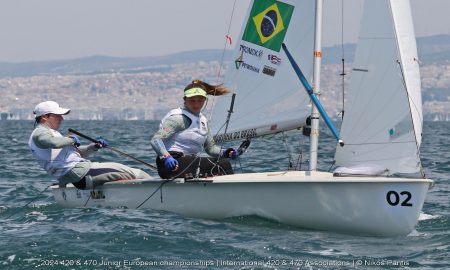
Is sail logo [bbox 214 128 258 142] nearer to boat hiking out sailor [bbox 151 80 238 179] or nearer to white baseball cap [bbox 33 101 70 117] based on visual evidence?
boat hiking out sailor [bbox 151 80 238 179]

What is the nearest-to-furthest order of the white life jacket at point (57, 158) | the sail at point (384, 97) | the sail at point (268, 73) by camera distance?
the sail at point (384, 97), the white life jacket at point (57, 158), the sail at point (268, 73)

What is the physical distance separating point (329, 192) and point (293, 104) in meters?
1.98

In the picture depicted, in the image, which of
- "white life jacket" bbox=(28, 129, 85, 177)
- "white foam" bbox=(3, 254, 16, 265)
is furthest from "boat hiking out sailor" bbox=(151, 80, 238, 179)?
"white foam" bbox=(3, 254, 16, 265)

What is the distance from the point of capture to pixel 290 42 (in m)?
10.9

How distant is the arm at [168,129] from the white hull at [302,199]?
496 millimetres

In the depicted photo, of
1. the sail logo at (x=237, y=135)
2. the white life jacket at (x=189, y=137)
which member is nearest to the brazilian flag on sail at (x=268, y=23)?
the sail logo at (x=237, y=135)

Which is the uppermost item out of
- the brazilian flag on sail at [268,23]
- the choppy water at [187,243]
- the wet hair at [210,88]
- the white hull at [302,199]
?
the brazilian flag on sail at [268,23]

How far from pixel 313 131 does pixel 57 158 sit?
2.88 metres

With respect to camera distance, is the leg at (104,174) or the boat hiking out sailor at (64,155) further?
the leg at (104,174)

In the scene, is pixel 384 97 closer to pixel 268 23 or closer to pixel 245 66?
pixel 268 23

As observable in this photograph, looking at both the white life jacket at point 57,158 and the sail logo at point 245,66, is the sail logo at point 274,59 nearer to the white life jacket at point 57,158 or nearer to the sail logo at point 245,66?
the sail logo at point 245,66

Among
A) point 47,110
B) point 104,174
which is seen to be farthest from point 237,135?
point 47,110

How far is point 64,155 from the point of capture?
10500mm

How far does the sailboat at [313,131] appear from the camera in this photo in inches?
356
